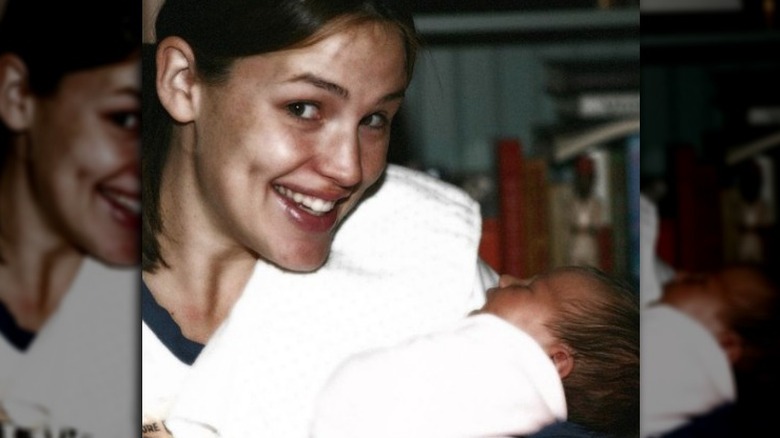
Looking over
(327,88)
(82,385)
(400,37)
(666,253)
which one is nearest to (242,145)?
(327,88)

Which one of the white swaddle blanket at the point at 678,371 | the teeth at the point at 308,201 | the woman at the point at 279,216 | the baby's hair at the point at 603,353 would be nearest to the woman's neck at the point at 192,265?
the woman at the point at 279,216

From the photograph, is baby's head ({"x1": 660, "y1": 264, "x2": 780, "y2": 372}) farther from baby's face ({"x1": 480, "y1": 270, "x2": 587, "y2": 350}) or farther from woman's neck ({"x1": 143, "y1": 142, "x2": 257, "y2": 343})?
woman's neck ({"x1": 143, "y1": 142, "x2": 257, "y2": 343})

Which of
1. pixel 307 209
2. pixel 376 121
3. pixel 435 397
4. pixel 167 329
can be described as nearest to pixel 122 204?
pixel 167 329

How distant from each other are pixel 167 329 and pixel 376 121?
456 mm

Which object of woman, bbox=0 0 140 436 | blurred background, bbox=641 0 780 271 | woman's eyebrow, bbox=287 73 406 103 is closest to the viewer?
woman's eyebrow, bbox=287 73 406 103

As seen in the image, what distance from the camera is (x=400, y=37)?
5.14 ft

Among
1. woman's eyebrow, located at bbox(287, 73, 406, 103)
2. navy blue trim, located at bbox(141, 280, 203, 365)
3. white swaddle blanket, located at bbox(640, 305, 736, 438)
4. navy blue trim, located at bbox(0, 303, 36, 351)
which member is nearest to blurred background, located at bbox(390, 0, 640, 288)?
woman's eyebrow, located at bbox(287, 73, 406, 103)

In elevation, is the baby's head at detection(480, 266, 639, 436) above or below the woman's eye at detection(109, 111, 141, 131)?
below

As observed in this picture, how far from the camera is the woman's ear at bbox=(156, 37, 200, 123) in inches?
61.6

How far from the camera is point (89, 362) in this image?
1.72 m

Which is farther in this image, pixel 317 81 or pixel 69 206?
pixel 69 206

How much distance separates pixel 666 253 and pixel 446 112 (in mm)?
502

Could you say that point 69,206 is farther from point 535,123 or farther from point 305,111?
point 535,123

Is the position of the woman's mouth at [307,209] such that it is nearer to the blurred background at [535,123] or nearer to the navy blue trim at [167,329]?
the blurred background at [535,123]
